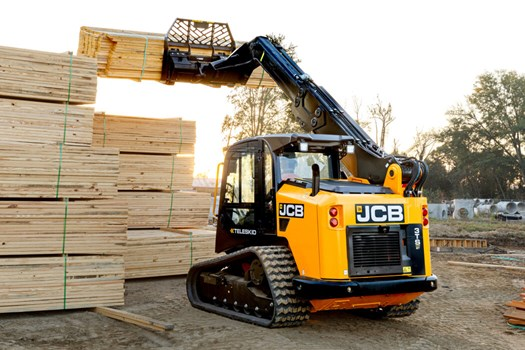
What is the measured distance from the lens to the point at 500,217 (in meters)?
35.2

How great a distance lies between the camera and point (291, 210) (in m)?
7.01

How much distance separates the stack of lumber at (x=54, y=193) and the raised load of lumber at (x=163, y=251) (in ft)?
6.93

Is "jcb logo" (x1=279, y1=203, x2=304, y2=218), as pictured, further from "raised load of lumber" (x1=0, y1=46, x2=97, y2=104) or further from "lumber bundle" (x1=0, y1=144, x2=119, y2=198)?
"raised load of lumber" (x1=0, y1=46, x2=97, y2=104)

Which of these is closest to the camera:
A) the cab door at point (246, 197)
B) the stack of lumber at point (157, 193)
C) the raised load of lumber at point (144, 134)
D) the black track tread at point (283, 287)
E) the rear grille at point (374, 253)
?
the rear grille at point (374, 253)

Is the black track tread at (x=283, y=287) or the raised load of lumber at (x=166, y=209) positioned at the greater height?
the raised load of lumber at (x=166, y=209)

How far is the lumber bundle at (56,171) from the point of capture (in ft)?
25.5

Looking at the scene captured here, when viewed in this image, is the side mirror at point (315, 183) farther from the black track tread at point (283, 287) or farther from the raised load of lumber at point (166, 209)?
the raised load of lumber at point (166, 209)

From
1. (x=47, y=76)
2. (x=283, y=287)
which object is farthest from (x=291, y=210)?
(x=47, y=76)

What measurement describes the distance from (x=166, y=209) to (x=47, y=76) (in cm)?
404

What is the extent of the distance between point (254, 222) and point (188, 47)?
12.5 ft

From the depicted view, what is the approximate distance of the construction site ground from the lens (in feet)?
21.6

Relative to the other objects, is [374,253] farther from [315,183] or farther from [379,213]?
[315,183]

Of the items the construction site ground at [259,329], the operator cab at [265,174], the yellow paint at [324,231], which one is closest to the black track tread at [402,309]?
the construction site ground at [259,329]

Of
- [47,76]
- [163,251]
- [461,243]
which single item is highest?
Answer: [47,76]
